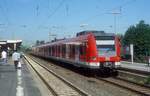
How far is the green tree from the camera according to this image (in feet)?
320

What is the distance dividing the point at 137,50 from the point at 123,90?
77.3m

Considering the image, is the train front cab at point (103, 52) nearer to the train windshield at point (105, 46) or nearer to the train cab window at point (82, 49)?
the train windshield at point (105, 46)

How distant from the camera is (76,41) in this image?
3578cm

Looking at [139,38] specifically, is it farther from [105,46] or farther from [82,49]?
[105,46]

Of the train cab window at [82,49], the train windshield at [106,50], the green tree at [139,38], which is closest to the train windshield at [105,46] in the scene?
the train windshield at [106,50]

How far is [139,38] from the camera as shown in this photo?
101438 millimetres

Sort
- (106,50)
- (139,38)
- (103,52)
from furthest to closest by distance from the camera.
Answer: (139,38) < (106,50) < (103,52)

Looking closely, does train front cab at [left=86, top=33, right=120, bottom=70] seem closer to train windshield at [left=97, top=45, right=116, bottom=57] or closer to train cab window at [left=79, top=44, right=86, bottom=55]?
train windshield at [left=97, top=45, right=116, bottom=57]

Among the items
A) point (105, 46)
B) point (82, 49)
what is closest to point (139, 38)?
point (82, 49)

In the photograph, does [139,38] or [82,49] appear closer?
[82,49]

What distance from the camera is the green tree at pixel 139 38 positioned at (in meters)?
97.4

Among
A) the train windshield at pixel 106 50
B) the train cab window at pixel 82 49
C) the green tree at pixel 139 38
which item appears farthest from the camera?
the green tree at pixel 139 38

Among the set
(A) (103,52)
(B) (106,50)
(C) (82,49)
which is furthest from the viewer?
(C) (82,49)

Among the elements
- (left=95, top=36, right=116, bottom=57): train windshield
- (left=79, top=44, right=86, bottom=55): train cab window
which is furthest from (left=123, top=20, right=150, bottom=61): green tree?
(left=95, top=36, right=116, bottom=57): train windshield
